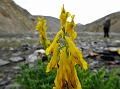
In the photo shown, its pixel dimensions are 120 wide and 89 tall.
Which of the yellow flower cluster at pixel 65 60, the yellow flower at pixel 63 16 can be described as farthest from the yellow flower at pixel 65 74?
the yellow flower at pixel 63 16

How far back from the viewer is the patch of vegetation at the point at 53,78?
6434 mm

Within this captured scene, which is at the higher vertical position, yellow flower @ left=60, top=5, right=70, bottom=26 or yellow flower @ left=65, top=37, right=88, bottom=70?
yellow flower @ left=60, top=5, right=70, bottom=26

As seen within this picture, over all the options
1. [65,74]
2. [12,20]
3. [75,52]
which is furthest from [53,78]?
[12,20]

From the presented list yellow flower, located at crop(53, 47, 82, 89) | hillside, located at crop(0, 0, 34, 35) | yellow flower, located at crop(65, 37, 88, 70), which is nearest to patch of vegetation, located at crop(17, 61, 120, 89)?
yellow flower, located at crop(53, 47, 82, 89)

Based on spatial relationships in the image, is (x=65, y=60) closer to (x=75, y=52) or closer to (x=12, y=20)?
(x=75, y=52)

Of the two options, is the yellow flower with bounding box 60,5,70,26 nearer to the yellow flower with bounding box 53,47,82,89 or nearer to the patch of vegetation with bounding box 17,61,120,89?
the yellow flower with bounding box 53,47,82,89

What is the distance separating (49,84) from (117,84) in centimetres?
129

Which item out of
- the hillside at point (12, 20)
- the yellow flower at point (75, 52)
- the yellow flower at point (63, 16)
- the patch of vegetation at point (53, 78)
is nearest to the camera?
the yellow flower at point (75, 52)

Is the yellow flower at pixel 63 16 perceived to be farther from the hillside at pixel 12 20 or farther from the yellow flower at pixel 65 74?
the hillside at pixel 12 20

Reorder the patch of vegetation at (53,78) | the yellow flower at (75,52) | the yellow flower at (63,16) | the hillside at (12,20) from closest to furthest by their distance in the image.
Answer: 1. the yellow flower at (75,52)
2. the yellow flower at (63,16)
3. the patch of vegetation at (53,78)
4. the hillside at (12,20)

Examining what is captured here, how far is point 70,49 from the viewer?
3271mm

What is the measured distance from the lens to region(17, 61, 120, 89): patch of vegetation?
253 inches

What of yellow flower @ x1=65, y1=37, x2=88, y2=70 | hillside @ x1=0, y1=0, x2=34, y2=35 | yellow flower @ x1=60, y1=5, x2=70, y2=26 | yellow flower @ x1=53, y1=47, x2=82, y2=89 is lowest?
hillside @ x1=0, y1=0, x2=34, y2=35

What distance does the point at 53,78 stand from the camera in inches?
280
